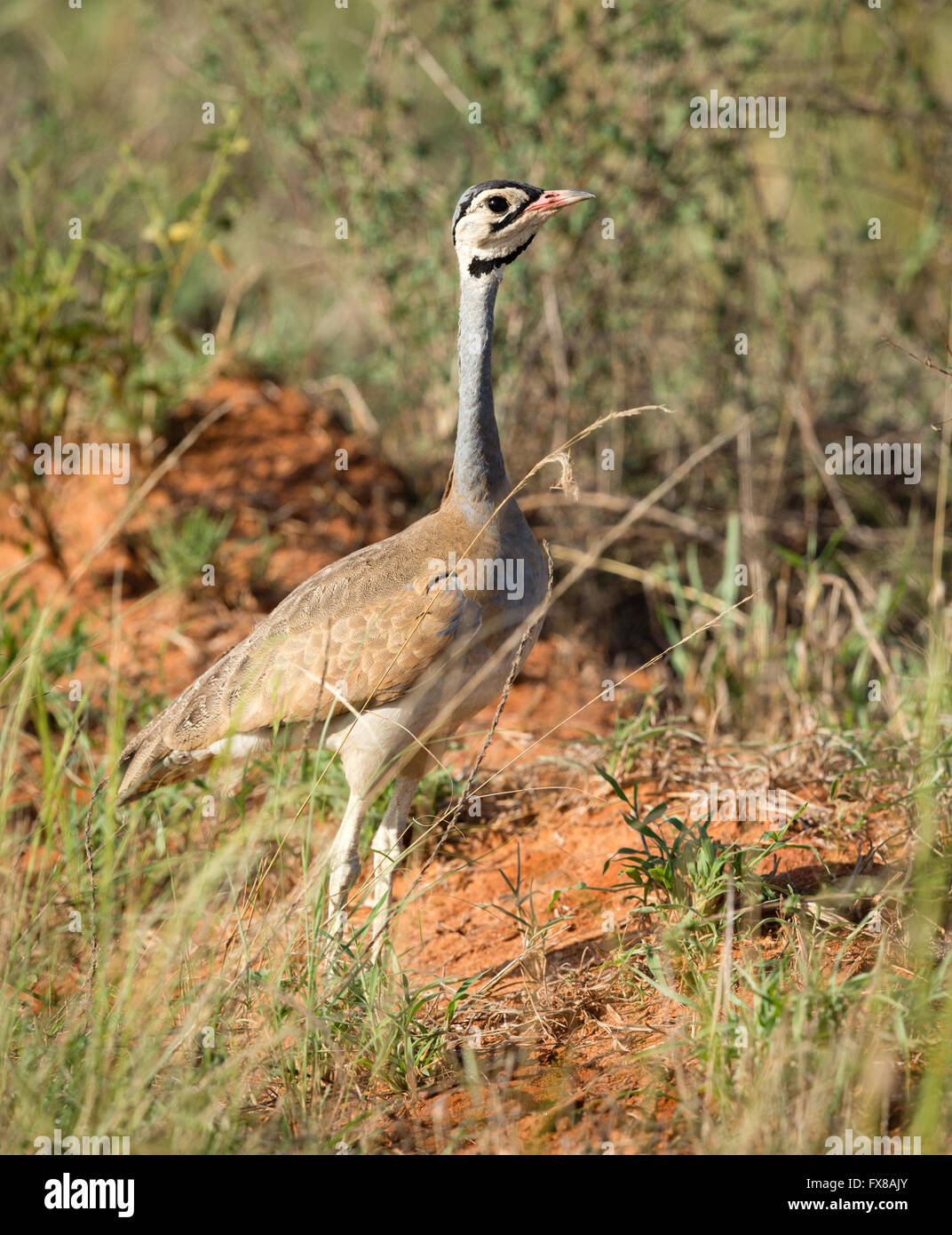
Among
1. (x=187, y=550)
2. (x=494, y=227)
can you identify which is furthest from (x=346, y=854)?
(x=187, y=550)

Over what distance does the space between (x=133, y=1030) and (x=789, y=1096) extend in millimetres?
1556

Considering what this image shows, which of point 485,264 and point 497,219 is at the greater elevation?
point 497,219

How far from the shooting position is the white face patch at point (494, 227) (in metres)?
3.90

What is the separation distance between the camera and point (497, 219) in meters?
3.89

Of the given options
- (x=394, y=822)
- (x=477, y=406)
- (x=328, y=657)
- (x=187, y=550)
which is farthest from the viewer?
(x=187, y=550)

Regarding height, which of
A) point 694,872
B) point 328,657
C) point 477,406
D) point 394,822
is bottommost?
point 694,872

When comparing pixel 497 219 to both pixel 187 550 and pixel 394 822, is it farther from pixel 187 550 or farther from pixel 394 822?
pixel 187 550

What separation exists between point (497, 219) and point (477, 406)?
0.61 meters

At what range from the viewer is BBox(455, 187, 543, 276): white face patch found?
12.8 feet

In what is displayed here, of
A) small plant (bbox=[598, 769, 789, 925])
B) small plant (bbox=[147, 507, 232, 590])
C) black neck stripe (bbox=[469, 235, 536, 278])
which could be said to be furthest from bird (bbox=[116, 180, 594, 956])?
small plant (bbox=[147, 507, 232, 590])

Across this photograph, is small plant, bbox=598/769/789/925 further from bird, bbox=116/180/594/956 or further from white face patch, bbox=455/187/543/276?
white face patch, bbox=455/187/543/276

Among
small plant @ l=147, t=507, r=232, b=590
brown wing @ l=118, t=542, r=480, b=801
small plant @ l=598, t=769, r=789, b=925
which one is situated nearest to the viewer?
small plant @ l=598, t=769, r=789, b=925

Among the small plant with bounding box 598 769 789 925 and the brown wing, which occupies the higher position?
the brown wing

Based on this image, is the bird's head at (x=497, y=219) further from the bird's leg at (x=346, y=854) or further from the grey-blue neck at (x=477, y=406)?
the bird's leg at (x=346, y=854)
